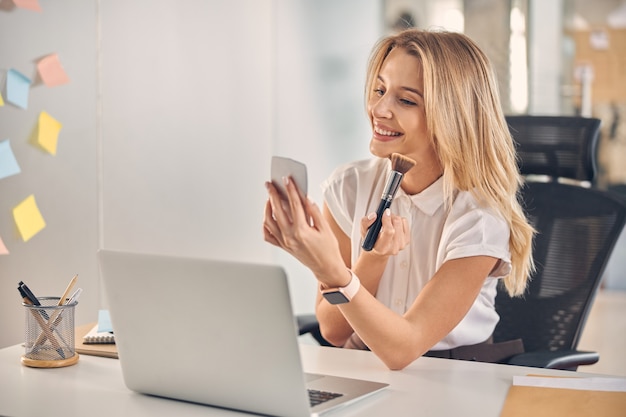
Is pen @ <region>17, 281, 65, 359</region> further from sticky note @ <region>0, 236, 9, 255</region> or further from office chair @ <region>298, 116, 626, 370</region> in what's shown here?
office chair @ <region>298, 116, 626, 370</region>

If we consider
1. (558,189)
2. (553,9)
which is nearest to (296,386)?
(558,189)

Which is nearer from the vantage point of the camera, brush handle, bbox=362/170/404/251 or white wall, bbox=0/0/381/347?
brush handle, bbox=362/170/404/251

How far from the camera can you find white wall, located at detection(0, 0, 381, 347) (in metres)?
2.14

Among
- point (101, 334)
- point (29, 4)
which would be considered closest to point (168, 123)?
point (29, 4)

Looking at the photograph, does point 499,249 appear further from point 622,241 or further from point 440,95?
point 622,241

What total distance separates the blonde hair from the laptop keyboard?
0.66 metres

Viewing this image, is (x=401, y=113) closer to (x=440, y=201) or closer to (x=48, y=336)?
(x=440, y=201)

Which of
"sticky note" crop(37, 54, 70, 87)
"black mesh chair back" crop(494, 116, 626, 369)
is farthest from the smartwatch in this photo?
"sticky note" crop(37, 54, 70, 87)

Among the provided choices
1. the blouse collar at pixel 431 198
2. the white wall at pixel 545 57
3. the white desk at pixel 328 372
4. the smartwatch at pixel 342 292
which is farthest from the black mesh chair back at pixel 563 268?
the white wall at pixel 545 57

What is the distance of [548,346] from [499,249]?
59 cm

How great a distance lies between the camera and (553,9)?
17.0ft

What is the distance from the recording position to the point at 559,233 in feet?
7.24

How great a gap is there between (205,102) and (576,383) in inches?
82.5

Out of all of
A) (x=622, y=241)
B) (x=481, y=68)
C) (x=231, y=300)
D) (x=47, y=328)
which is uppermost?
(x=481, y=68)
